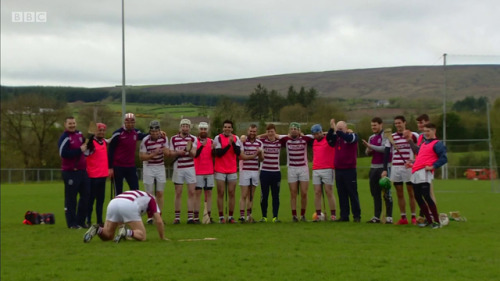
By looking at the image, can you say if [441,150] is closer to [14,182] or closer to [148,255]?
[148,255]

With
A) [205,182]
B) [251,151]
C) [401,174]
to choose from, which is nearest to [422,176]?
[401,174]

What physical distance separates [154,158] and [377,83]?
31436 mm

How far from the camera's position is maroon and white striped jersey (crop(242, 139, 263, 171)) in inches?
612

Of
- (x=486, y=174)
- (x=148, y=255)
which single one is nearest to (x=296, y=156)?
(x=148, y=255)

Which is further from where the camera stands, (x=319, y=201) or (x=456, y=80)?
(x=456, y=80)

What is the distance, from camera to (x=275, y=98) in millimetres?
23141

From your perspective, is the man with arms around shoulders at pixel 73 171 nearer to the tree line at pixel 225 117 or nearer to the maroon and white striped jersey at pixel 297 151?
the tree line at pixel 225 117

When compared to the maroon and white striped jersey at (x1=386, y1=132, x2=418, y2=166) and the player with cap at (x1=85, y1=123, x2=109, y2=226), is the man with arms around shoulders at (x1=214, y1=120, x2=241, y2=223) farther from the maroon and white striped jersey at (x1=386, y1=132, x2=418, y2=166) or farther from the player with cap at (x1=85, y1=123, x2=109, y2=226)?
the maroon and white striped jersey at (x1=386, y1=132, x2=418, y2=166)

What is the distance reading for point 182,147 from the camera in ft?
49.4

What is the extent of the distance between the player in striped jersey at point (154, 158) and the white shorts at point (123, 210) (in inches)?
120

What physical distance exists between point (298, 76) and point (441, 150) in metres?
14.9

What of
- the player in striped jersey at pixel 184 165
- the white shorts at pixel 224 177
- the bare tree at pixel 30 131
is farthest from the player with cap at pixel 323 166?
the bare tree at pixel 30 131

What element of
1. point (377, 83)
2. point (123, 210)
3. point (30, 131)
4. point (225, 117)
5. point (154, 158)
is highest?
point (377, 83)

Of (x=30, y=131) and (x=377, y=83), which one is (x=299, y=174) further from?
(x=30, y=131)
